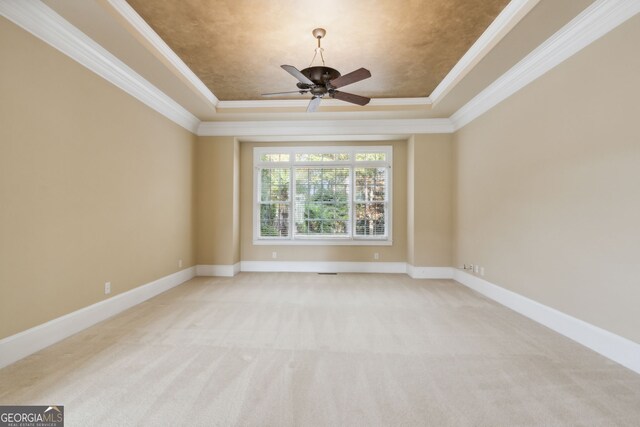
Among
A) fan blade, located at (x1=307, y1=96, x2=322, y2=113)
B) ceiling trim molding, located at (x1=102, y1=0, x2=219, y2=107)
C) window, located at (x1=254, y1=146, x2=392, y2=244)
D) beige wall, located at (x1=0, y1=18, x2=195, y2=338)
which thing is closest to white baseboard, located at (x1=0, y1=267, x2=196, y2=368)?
beige wall, located at (x1=0, y1=18, x2=195, y2=338)

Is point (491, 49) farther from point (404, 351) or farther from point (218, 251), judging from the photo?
point (218, 251)

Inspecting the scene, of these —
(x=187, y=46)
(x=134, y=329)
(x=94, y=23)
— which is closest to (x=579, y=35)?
(x=187, y=46)

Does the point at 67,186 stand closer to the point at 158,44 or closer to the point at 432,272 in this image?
the point at 158,44

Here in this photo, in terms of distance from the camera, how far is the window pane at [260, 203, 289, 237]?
676 centimetres

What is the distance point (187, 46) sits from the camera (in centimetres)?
371

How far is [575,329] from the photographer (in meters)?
3.04

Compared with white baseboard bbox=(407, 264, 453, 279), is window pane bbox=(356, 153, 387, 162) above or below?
above

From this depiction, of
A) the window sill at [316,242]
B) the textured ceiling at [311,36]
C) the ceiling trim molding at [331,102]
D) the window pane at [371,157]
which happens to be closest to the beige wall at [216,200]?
the window sill at [316,242]

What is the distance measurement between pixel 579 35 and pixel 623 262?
2043 mm

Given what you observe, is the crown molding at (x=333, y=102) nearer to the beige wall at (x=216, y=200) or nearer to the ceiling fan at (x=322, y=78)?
the beige wall at (x=216, y=200)

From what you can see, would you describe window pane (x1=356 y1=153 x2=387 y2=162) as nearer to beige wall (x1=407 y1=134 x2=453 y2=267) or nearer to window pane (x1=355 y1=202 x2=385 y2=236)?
beige wall (x1=407 y1=134 x2=453 y2=267)

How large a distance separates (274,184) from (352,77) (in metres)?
3.82

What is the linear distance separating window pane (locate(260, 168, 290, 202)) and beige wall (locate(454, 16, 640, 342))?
12.3 ft

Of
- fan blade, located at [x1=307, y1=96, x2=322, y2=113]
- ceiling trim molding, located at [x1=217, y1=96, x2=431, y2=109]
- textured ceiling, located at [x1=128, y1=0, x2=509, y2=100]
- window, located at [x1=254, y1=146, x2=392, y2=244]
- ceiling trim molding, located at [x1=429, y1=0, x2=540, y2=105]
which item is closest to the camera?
ceiling trim molding, located at [x1=429, y1=0, x2=540, y2=105]
